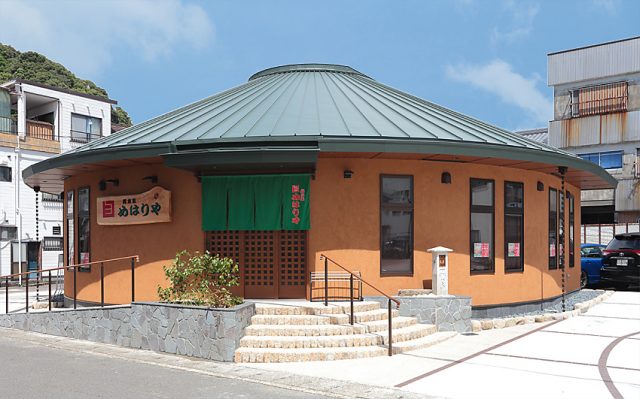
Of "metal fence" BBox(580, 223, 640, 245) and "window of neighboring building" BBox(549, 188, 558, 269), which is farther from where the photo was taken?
"metal fence" BBox(580, 223, 640, 245)

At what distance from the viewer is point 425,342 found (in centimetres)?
1080

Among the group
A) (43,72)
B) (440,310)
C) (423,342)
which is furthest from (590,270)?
(43,72)

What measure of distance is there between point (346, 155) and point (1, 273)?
2545cm

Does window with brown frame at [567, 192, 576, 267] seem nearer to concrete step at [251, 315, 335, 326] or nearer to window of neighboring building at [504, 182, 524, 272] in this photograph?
window of neighboring building at [504, 182, 524, 272]

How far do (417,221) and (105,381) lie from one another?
712 cm

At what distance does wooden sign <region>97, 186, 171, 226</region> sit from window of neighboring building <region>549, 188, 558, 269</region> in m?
9.66

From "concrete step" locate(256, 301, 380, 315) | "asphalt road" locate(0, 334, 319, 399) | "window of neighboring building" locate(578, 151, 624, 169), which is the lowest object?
"asphalt road" locate(0, 334, 319, 399)

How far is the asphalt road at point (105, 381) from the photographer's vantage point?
771cm

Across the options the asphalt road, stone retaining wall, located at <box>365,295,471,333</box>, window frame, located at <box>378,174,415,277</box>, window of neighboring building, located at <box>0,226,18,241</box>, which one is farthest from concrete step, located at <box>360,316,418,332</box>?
window of neighboring building, located at <box>0,226,18,241</box>

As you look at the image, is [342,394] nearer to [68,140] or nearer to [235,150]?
[235,150]

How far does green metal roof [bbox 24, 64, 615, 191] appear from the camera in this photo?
1191cm

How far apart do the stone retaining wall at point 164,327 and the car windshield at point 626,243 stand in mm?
13595

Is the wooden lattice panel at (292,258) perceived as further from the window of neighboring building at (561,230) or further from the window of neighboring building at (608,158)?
the window of neighboring building at (608,158)

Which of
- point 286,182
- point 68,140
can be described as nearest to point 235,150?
point 286,182
